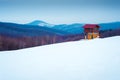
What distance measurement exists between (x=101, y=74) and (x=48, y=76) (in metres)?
0.57

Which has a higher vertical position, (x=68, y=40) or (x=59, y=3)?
(x=59, y=3)

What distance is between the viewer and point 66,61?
2.61m

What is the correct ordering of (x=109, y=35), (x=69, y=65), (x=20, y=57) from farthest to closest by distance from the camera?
(x=109, y=35)
(x=20, y=57)
(x=69, y=65)

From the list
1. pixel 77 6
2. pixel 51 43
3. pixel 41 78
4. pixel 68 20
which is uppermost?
pixel 77 6

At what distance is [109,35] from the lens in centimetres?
316

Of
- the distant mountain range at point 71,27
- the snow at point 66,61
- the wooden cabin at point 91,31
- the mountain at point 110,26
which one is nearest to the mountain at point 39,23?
the distant mountain range at point 71,27

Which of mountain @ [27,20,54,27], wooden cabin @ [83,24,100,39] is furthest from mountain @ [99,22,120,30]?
mountain @ [27,20,54,27]

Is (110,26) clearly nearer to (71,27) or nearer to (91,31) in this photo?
(91,31)

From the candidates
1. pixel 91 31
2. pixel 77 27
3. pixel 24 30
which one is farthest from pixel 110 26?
pixel 24 30

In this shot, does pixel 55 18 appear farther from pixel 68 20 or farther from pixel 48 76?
pixel 48 76

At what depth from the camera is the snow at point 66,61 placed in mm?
2270

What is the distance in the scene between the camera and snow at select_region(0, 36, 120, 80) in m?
2.27

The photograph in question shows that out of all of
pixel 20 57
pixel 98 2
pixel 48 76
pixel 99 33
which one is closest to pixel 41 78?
pixel 48 76

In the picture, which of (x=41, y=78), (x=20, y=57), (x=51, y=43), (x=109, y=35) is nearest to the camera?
(x=41, y=78)
